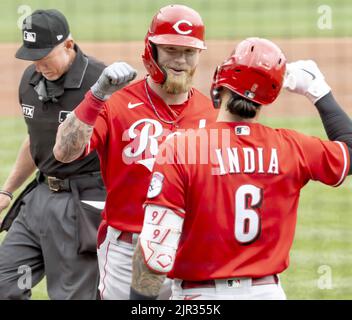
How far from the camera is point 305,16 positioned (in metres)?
18.0

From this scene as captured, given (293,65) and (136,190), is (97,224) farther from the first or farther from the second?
(293,65)

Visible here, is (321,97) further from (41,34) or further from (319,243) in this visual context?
(319,243)

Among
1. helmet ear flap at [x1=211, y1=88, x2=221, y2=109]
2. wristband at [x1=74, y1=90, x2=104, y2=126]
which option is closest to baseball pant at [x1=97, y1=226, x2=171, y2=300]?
wristband at [x1=74, y1=90, x2=104, y2=126]

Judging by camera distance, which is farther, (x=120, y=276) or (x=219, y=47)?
(x=219, y=47)

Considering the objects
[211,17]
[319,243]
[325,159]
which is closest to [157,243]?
[325,159]

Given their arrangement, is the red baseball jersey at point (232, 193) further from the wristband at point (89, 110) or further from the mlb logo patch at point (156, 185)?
the wristband at point (89, 110)

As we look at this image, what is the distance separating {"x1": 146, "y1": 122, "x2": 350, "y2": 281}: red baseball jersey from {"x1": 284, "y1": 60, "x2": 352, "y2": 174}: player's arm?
8.0 inches

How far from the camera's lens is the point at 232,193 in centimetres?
369

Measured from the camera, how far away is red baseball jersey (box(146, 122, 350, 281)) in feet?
12.0

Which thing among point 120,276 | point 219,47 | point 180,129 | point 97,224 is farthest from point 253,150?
point 219,47

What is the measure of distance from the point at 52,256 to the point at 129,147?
1029mm

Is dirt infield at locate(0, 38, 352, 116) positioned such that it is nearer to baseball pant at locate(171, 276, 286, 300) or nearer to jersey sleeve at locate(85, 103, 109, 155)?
jersey sleeve at locate(85, 103, 109, 155)

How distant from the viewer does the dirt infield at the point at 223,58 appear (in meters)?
13.0
